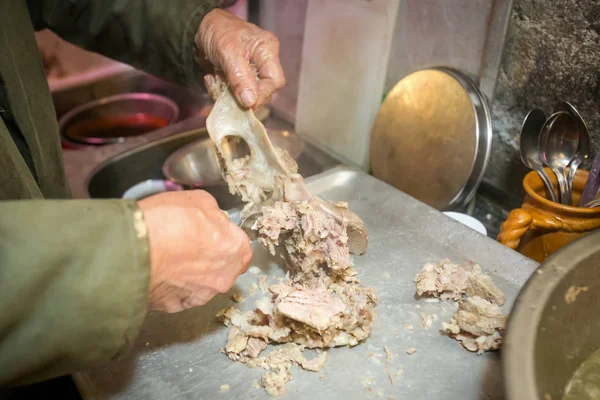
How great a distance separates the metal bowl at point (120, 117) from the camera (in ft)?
8.01

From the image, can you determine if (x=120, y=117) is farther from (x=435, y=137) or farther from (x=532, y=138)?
(x=532, y=138)

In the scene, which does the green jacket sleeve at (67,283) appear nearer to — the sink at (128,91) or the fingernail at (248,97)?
the fingernail at (248,97)

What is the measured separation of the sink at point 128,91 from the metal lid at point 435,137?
123 centimetres

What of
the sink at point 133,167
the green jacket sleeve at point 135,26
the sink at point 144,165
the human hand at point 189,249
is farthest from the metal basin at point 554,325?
the sink at point 133,167

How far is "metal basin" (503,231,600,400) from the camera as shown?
0.64 meters

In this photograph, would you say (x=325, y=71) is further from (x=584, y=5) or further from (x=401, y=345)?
(x=401, y=345)

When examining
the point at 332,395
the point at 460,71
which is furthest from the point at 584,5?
the point at 332,395

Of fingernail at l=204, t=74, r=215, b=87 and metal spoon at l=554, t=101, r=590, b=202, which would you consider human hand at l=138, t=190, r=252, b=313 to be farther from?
metal spoon at l=554, t=101, r=590, b=202

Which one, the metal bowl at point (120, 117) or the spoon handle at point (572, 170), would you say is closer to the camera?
the spoon handle at point (572, 170)

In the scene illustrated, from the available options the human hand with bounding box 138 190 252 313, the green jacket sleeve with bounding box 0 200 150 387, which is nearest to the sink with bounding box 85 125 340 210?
the human hand with bounding box 138 190 252 313

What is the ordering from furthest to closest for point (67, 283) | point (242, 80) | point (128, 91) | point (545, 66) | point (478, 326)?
1. point (128, 91)
2. point (545, 66)
3. point (242, 80)
4. point (478, 326)
5. point (67, 283)

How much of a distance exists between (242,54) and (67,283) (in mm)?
817

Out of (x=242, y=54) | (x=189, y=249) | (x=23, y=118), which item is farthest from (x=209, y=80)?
(x=189, y=249)

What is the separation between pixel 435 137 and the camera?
5.22ft
